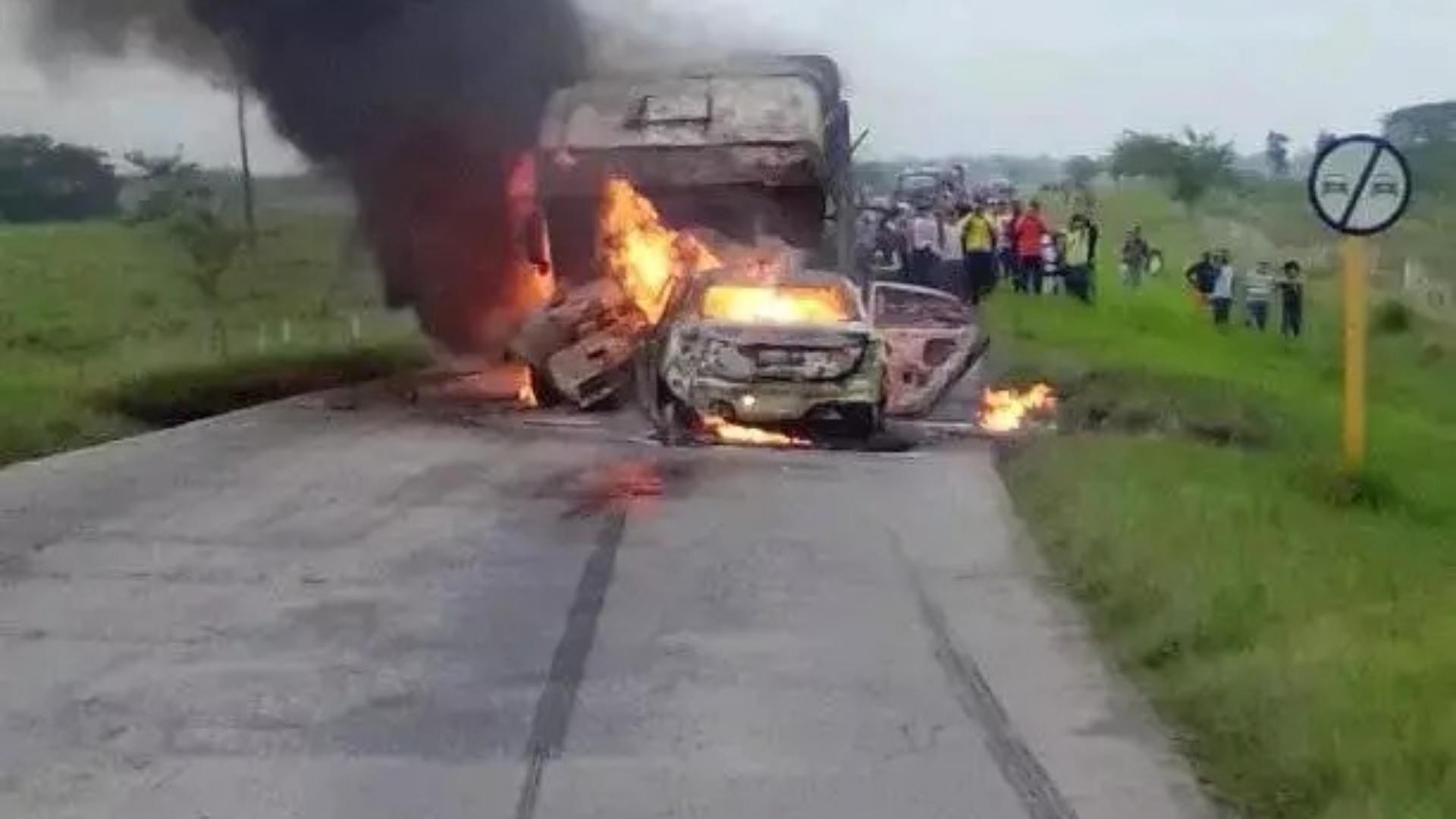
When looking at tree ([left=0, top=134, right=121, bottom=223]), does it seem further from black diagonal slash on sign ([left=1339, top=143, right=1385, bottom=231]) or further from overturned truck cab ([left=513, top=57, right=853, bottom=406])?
black diagonal slash on sign ([left=1339, top=143, right=1385, bottom=231])

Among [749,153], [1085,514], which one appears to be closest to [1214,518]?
[1085,514]

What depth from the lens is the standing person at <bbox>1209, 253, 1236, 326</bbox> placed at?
35.5 meters

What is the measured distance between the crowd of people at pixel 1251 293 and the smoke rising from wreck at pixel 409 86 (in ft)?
43.0

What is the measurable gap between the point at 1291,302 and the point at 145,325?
746 inches

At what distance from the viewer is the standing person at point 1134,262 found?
44.5 metres

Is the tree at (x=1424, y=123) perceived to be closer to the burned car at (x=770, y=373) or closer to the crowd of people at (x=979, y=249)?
the crowd of people at (x=979, y=249)

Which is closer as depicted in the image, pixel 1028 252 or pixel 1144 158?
pixel 1028 252

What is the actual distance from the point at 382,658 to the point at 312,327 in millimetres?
28279

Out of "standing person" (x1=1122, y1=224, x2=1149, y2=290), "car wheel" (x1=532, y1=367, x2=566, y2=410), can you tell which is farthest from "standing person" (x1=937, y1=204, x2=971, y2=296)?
"standing person" (x1=1122, y1=224, x2=1149, y2=290)

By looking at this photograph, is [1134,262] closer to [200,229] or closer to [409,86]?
[200,229]

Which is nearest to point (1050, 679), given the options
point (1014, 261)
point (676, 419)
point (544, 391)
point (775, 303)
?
point (676, 419)

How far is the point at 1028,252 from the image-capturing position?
3412cm

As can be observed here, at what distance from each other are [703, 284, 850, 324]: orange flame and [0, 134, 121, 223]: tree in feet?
139

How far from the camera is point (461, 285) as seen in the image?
92.2ft
